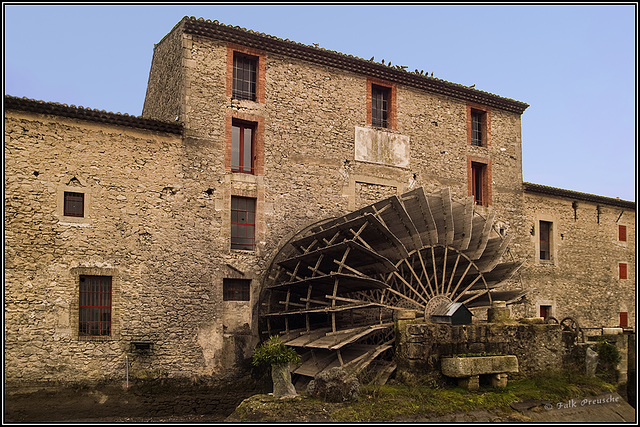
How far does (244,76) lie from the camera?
14.5m

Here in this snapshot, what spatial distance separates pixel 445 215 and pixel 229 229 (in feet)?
16.0

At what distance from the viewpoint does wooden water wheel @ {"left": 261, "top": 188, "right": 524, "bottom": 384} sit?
12.4 meters

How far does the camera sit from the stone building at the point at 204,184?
11875 millimetres

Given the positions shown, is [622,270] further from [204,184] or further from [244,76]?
[204,184]

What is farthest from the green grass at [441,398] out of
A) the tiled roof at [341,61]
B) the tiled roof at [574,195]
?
the tiled roof at [341,61]

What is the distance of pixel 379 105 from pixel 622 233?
33.8ft

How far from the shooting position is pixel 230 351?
13227 millimetres

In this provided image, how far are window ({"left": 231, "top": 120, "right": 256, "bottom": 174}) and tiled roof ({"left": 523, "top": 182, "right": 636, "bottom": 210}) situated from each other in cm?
874

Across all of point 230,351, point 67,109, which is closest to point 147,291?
point 230,351

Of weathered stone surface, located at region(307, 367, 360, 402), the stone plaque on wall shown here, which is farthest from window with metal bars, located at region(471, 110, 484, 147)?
weathered stone surface, located at region(307, 367, 360, 402)

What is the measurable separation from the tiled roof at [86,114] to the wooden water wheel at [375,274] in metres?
3.90

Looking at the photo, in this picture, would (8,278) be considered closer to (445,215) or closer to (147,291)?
(147,291)

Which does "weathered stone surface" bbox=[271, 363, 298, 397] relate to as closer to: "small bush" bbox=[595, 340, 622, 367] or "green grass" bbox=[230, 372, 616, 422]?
"green grass" bbox=[230, 372, 616, 422]

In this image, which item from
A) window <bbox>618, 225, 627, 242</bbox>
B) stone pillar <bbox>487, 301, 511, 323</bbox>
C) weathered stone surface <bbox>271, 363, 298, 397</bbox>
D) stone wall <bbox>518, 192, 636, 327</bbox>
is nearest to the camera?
weathered stone surface <bbox>271, 363, 298, 397</bbox>
